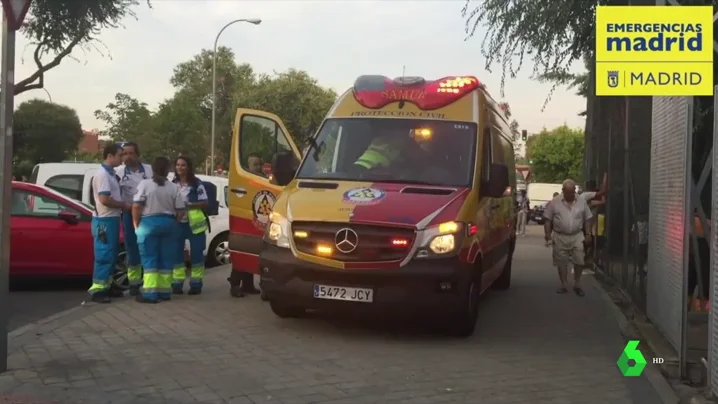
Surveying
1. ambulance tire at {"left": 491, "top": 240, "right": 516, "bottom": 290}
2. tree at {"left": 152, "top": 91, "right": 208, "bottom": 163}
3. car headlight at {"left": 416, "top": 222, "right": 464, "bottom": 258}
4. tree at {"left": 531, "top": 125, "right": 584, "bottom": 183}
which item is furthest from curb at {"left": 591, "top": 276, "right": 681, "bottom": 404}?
tree at {"left": 531, "top": 125, "right": 584, "bottom": 183}

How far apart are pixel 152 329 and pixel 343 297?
1.93 metres

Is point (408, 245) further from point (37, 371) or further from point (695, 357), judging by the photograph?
point (37, 371)

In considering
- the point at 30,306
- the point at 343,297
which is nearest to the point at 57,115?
the point at 30,306

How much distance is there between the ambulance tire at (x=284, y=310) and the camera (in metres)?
7.55

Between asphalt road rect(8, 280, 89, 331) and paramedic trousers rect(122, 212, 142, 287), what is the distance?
0.73 meters

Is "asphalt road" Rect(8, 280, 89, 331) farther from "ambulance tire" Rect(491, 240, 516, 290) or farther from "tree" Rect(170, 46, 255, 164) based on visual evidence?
"tree" Rect(170, 46, 255, 164)

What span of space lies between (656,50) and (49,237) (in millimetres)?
7717

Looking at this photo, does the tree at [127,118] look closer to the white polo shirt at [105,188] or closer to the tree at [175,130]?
the tree at [175,130]

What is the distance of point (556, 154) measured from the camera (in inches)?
2771

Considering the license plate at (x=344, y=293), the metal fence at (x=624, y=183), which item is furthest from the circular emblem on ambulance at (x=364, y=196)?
the metal fence at (x=624, y=183)

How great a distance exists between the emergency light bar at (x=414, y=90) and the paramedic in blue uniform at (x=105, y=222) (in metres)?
2.85

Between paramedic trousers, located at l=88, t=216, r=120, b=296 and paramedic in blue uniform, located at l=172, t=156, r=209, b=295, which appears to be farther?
paramedic in blue uniform, located at l=172, t=156, r=209, b=295

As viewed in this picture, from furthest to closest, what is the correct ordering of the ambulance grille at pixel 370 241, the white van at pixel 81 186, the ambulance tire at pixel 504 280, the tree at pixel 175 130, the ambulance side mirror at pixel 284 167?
the tree at pixel 175 130 → the white van at pixel 81 186 → the ambulance tire at pixel 504 280 → the ambulance side mirror at pixel 284 167 → the ambulance grille at pixel 370 241

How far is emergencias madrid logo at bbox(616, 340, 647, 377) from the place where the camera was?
6473mm
